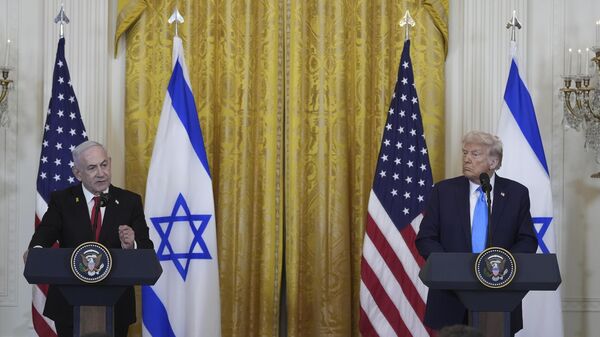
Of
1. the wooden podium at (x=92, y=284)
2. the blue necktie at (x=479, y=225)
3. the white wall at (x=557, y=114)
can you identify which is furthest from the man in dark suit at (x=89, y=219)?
the white wall at (x=557, y=114)

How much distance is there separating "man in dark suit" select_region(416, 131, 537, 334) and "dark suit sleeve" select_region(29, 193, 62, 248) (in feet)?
6.19

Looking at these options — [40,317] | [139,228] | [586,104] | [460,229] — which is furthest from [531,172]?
[40,317]

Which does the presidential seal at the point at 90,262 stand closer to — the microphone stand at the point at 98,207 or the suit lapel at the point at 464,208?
the microphone stand at the point at 98,207

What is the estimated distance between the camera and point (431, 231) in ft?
17.1

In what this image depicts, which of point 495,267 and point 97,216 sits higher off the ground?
point 97,216

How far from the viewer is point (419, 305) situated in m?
6.67

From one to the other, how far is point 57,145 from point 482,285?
3281mm

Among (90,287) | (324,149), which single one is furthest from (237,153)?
(90,287)

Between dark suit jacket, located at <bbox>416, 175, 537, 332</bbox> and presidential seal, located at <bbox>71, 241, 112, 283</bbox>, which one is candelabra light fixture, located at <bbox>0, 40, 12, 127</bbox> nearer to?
presidential seal, located at <bbox>71, 241, 112, 283</bbox>

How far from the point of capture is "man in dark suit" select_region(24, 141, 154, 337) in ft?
16.9

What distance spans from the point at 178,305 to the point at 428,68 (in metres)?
2.53

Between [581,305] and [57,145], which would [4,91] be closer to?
[57,145]

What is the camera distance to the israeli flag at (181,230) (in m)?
6.35

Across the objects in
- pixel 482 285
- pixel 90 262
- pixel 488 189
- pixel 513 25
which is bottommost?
pixel 482 285
